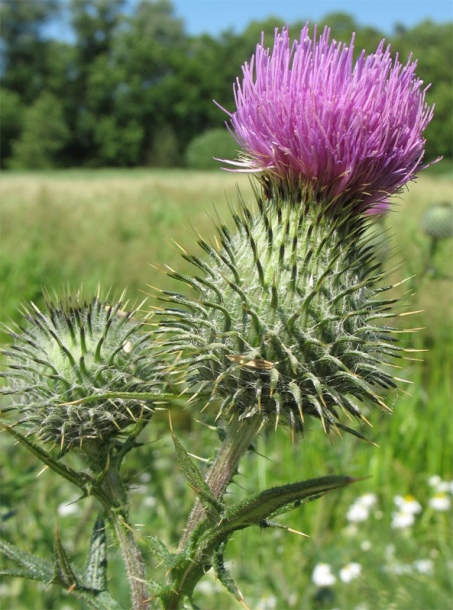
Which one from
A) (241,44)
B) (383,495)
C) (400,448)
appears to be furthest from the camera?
(241,44)

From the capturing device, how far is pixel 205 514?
1.70 m

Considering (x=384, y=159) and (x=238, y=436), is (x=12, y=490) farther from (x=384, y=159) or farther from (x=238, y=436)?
(x=384, y=159)

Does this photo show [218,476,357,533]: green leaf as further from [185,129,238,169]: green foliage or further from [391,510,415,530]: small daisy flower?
[185,129,238,169]: green foliage

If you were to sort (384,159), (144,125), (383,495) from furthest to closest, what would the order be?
1. (144,125)
2. (383,495)
3. (384,159)

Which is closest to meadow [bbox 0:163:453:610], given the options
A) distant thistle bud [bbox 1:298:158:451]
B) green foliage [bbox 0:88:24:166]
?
distant thistle bud [bbox 1:298:158:451]

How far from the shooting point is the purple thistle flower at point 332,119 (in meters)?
1.81

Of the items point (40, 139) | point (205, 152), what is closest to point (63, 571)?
point (205, 152)

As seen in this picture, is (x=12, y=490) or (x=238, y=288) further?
(x=12, y=490)

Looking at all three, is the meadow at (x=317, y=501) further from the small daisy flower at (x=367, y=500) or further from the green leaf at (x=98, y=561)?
the green leaf at (x=98, y=561)

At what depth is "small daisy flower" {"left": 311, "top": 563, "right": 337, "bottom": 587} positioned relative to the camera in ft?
12.9

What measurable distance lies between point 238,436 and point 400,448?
15.9 ft

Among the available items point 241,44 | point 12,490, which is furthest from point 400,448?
point 241,44

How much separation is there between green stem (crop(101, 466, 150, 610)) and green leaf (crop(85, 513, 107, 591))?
0.17 feet

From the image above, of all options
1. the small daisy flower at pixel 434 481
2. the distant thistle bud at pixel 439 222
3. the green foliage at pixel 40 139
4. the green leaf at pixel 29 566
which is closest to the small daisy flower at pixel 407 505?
the small daisy flower at pixel 434 481
